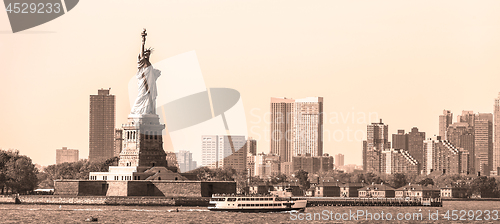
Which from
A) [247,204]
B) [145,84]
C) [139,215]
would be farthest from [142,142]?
[139,215]

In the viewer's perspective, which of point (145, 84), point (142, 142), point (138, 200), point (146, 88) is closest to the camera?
point (138, 200)

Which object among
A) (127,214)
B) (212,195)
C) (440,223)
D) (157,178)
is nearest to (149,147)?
(157,178)

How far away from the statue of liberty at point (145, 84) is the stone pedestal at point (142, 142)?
1399 mm

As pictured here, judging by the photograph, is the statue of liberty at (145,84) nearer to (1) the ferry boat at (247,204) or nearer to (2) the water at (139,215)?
(2) the water at (139,215)

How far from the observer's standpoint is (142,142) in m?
142

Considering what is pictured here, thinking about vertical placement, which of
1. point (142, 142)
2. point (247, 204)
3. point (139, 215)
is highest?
point (142, 142)

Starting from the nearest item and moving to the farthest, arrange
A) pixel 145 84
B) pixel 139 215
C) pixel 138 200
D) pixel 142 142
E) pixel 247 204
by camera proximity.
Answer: pixel 139 215 < pixel 247 204 < pixel 138 200 < pixel 142 142 < pixel 145 84

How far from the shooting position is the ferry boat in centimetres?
12925

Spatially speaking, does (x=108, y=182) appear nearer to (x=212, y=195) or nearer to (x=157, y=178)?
(x=157, y=178)

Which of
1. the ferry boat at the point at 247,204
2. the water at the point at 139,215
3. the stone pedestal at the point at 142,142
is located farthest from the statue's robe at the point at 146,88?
the ferry boat at the point at 247,204

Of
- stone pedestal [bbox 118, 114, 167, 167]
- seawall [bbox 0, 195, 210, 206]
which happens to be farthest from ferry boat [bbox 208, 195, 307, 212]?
stone pedestal [bbox 118, 114, 167, 167]

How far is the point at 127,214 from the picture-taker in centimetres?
11969

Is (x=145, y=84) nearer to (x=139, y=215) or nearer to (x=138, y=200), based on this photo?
(x=138, y=200)

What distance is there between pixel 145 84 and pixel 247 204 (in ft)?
89.0
